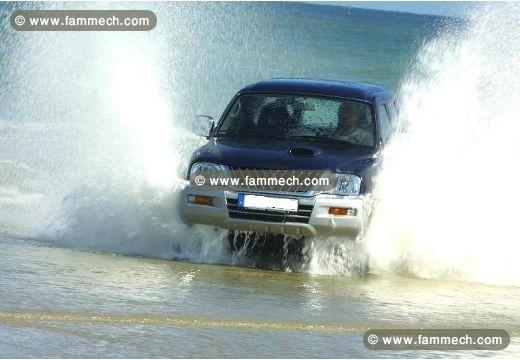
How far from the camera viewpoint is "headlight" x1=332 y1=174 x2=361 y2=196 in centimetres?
997

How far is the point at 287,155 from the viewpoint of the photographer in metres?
10.3

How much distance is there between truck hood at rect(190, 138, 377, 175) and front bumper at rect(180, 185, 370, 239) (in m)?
0.29

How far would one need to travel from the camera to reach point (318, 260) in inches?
401

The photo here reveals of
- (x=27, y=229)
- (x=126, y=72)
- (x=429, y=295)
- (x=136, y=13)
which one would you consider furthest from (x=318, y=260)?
(x=136, y=13)

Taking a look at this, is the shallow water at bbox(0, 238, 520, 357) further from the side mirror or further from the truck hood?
the side mirror

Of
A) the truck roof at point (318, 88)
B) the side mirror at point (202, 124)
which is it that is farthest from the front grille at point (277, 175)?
the truck roof at point (318, 88)

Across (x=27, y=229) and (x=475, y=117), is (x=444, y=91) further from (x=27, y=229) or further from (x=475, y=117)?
(x=27, y=229)

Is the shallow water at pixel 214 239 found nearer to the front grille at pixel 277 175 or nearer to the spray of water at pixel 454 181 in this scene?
the spray of water at pixel 454 181

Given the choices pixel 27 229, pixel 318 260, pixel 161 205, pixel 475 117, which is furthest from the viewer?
pixel 475 117

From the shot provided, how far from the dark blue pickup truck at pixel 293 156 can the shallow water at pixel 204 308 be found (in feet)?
1.51

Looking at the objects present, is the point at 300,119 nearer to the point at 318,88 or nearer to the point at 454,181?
the point at 318,88

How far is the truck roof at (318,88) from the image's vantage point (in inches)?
445

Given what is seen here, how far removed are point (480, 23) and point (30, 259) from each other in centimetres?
847

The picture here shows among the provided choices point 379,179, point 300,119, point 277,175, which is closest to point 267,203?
point 277,175
